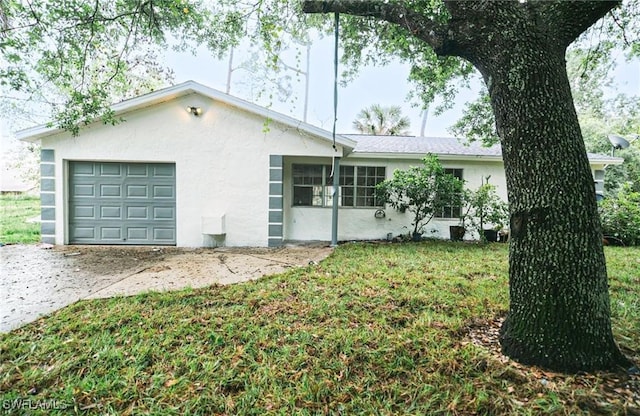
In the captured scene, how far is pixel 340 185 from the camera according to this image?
896 cm

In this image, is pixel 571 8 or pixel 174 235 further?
pixel 174 235

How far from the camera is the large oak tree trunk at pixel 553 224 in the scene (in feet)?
7.04

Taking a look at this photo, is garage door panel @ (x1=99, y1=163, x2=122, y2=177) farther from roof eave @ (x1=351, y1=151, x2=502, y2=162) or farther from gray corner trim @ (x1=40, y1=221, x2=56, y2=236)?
roof eave @ (x1=351, y1=151, x2=502, y2=162)

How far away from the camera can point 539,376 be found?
2133 mm

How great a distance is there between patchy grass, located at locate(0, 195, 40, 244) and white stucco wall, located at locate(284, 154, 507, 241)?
6834 mm

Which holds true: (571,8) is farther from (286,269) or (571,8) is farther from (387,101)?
(387,101)

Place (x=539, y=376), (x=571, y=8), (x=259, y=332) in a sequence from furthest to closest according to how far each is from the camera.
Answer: (x=259, y=332) < (x=571, y=8) < (x=539, y=376)

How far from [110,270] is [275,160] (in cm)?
413

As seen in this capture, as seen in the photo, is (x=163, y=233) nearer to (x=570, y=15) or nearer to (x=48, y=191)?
(x=48, y=191)

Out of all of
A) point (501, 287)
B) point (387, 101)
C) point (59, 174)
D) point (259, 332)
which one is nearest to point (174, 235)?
point (59, 174)

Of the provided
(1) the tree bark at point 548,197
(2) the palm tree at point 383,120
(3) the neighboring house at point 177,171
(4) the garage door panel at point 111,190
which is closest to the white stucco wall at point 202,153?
(3) the neighboring house at point 177,171

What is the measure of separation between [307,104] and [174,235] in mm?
17282

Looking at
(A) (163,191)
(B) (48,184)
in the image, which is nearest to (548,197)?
(A) (163,191)

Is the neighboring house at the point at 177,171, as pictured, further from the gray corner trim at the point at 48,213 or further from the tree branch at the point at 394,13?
the tree branch at the point at 394,13
